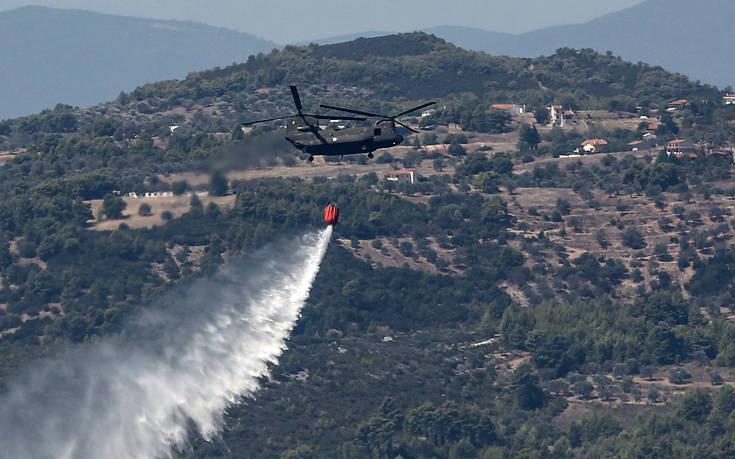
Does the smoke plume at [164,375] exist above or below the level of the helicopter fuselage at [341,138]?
below

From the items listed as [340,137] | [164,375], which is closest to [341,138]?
[340,137]

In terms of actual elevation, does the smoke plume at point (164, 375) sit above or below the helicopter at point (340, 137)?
below

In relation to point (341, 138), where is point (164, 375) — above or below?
below

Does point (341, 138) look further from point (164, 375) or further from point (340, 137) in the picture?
point (164, 375)

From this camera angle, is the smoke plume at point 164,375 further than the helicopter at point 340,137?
Yes

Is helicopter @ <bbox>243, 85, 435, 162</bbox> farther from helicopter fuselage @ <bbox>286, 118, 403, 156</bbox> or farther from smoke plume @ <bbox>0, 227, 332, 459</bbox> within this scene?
smoke plume @ <bbox>0, 227, 332, 459</bbox>

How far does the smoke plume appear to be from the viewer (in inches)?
4222

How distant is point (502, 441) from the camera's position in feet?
547

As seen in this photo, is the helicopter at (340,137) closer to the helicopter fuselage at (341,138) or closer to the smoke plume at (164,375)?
the helicopter fuselage at (341,138)

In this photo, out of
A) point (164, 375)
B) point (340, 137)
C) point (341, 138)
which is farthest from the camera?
point (164, 375)

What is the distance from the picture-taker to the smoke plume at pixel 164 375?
10725 cm

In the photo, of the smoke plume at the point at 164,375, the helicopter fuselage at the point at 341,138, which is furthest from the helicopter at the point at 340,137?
the smoke plume at the point at 164,375

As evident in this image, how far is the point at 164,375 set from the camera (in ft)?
376

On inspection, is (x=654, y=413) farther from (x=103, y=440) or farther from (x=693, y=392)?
(x=103, y=440)
